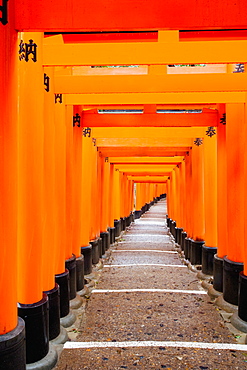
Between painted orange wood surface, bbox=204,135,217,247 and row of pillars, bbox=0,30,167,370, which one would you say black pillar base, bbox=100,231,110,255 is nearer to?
painted orange wood surface, bbox=204,135,217,247

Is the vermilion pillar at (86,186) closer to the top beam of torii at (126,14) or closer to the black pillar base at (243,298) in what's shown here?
the black pillar base at (243,298)

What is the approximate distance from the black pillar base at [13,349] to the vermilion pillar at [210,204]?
19.3ft

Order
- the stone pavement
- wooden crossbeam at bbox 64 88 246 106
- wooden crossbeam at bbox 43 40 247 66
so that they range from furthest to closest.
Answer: wooden crossbeam at bbox 64 88 246 106
the stone pavement
wooden crossbeam at bbox 43 40 247 66

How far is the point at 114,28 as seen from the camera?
3115mm

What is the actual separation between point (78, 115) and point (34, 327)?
14.7ft

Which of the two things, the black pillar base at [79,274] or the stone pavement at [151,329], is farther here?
the black pillar base at [79,274]

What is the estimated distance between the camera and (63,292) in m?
5.41

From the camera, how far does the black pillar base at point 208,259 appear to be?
8.50 meters

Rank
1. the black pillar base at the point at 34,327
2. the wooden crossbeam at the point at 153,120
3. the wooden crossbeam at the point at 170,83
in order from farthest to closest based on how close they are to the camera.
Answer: the wooden crossbeam at the point at 153,120
the wooden crossbeam at the point at 170,83
the black pillar base at the point at 34,327

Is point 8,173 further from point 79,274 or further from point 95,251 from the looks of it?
point 95,251

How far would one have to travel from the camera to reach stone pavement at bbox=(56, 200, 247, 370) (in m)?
4.34

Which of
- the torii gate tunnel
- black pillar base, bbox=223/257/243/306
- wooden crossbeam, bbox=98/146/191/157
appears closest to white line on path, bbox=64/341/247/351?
the torii gate tunnel

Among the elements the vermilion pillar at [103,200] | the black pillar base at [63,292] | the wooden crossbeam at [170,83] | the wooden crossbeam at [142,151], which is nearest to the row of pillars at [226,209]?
the wooden crossbeam at [170,83]

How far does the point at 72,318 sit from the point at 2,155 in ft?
11.3
